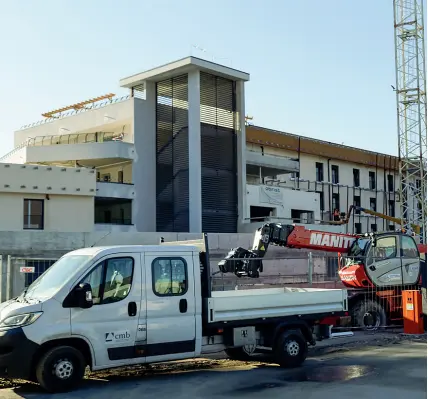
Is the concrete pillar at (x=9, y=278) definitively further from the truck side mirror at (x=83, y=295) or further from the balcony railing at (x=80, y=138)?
the balcony railing at (x=80, y=138)

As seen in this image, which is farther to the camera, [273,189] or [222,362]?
[273,189]

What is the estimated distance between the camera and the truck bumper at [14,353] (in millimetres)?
9312

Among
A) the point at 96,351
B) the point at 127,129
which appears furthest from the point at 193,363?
the point at 127,129

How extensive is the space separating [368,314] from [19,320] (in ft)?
36.3

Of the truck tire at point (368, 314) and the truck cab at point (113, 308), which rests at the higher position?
the truck cab at point (113, 308)

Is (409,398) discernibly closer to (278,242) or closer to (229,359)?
(229,359)

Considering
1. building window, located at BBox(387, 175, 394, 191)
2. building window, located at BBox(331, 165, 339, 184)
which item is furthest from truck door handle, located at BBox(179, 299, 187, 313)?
building window, located at BBox(387, 175, 394, 191)

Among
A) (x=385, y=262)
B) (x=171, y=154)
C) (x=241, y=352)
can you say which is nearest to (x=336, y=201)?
(x=171, y=154)

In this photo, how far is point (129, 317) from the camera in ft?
33.8

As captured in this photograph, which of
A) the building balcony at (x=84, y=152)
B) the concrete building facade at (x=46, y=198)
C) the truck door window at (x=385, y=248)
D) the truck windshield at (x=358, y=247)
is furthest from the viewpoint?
the building balcony at (x=84, y=152)

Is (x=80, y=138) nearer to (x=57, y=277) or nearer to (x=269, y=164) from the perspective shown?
(x=269, y=164)

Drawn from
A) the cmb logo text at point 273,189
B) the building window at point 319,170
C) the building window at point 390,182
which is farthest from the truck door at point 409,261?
the building window at point 390,182

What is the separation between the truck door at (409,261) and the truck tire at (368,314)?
4.63 ft

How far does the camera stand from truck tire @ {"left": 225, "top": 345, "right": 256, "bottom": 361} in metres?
12.3
